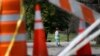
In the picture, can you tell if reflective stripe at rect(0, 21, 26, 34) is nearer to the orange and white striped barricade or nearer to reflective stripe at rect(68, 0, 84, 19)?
the orange and white striped barricade

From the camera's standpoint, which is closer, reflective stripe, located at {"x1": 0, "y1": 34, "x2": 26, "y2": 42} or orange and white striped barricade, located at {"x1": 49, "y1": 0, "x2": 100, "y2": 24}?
reflective stripe, located at {"x1": 0, "y1": 34, "x2": 26, "y2": 42}

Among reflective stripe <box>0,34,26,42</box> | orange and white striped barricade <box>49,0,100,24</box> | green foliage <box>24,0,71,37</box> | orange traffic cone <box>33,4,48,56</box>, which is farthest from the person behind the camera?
green foliage <box>24,0,71,37</box>

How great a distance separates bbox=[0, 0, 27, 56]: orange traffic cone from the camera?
6266 mm

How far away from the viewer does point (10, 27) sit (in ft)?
20.8

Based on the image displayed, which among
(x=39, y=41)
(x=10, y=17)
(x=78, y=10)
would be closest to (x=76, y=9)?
(x=78, y=10)

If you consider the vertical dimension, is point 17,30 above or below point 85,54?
above

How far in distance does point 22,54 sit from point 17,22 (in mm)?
469

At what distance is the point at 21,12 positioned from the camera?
20.9 feet

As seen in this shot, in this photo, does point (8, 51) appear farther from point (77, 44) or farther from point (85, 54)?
point (85, 54)

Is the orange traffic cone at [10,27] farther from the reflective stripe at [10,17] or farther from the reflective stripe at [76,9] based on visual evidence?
the reflective stripe at [76,9]

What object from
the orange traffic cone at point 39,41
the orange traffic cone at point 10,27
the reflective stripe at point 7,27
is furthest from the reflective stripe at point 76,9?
the orange traffic cone at point 39,41

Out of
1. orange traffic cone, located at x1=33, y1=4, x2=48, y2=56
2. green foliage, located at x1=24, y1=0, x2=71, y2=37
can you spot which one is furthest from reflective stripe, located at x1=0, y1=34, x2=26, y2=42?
green foliage, located at x1=24, y1=0, x2=71, y2=37

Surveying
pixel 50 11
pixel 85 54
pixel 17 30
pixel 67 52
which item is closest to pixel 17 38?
pixel 17 30

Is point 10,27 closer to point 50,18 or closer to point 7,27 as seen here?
point 7,27
